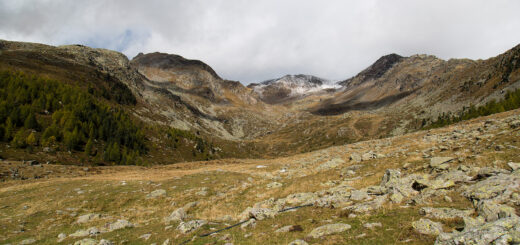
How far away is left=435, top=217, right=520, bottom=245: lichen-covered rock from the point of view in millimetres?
5402

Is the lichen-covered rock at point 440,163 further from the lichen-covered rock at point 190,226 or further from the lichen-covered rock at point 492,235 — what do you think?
the lichen-covered rock at point 190,226

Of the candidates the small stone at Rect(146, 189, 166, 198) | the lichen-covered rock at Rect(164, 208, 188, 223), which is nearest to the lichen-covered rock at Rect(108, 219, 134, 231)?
the lichen-covered rock at Rect(164, 208, 188, 223)

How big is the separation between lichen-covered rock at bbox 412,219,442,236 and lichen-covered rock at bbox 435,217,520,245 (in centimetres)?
111

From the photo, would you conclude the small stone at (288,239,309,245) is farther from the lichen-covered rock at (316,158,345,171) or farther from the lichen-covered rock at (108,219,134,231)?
the lichen-covered rock at (316,158,345,171)

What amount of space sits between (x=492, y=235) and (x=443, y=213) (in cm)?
329

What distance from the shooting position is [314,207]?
547 inches

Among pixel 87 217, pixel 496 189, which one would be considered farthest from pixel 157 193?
pixel 496 189

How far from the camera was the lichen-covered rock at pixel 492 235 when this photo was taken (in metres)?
5.40

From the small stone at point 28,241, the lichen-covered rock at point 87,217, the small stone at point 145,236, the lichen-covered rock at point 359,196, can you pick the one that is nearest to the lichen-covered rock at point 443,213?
the lichen-covered rock at point 359,196

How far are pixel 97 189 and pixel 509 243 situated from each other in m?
35.6

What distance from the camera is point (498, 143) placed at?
17375mm

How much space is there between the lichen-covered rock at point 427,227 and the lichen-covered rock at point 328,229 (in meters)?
2.43

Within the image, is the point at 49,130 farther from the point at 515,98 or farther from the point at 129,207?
the point at 515,98

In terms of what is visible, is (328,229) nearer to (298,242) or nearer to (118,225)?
(298,242)
